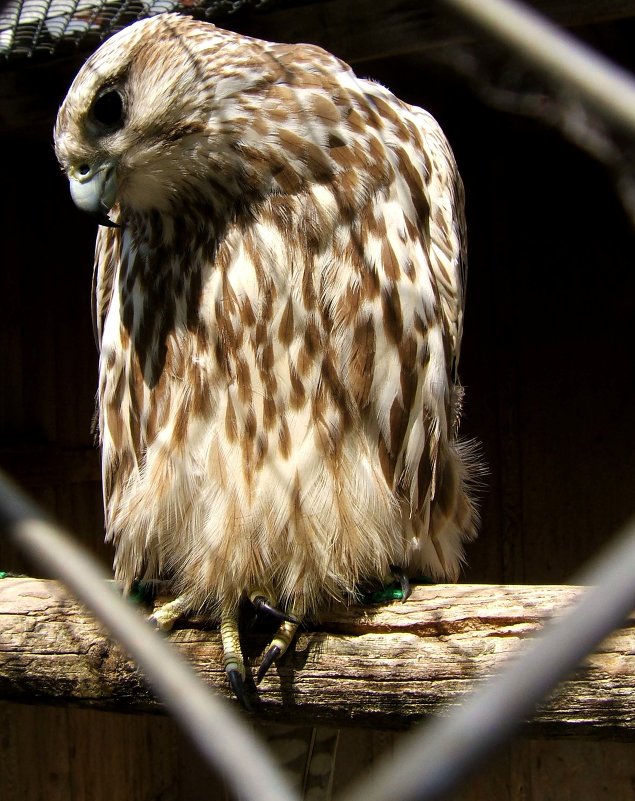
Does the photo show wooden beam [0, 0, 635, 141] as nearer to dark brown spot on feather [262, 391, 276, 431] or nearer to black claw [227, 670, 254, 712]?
dark brown spot on feather [262, 391, 276, 431]

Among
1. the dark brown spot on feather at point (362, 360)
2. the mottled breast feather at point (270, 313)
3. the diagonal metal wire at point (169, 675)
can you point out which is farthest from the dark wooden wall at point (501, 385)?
the diagonal metal wire at point (169, 675)

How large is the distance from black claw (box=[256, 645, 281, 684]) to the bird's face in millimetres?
963

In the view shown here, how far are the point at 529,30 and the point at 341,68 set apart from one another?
4.62 feet

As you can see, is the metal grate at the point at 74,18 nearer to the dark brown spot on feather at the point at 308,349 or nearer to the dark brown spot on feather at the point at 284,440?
the dark brown spot on feather at the point at 308,349

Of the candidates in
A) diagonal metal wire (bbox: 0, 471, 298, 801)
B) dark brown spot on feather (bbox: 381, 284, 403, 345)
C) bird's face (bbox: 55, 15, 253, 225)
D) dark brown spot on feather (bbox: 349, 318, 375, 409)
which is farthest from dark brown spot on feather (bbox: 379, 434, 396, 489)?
diagonal metal wire (bbox: 0, 471, 298, 801)

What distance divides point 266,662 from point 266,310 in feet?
2.37

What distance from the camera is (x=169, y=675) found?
2.06 feet

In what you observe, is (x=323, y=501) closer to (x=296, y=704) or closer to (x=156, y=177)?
(x=296, y=704)

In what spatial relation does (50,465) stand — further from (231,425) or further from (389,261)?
(389,261)

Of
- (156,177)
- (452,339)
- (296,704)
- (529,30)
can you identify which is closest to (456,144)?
(452,339)

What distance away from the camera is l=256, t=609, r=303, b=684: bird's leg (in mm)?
1543

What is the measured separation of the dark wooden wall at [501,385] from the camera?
157 inches

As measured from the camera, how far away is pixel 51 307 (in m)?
4.17

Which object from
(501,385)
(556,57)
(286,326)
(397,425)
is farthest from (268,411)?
(501,385)
